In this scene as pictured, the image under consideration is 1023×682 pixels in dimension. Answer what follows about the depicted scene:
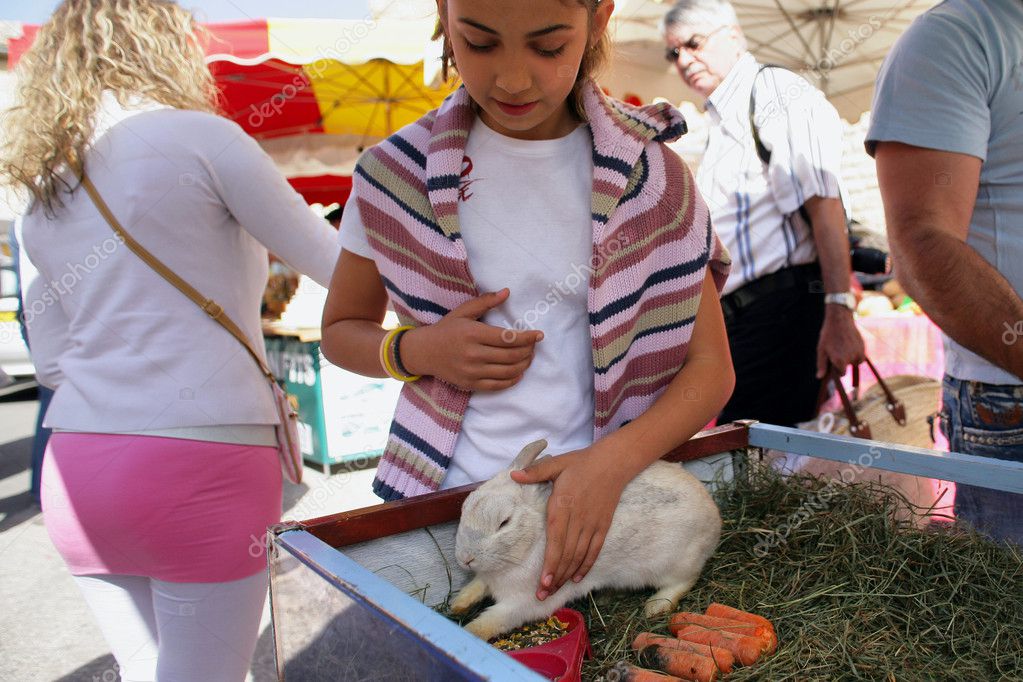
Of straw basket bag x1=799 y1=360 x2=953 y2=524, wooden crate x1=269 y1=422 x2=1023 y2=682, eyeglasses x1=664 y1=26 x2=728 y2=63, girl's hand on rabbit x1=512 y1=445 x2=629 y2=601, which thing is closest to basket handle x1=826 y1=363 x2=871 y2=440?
straw basket bag x1=799 y1=360 x2=953 y2=524

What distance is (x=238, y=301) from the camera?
1.77 metres

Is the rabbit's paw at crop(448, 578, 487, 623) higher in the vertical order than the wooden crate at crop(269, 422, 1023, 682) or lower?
lower

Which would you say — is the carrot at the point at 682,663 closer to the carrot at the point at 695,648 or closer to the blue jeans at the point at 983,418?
the carrot at the point at 695,648

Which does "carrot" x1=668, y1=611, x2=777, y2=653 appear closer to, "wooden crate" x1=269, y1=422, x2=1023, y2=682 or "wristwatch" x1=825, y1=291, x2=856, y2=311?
"wooden crate" x1=269, y1=422, x2=1023, y2=682

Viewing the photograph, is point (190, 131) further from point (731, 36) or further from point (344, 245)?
point (731, 36)

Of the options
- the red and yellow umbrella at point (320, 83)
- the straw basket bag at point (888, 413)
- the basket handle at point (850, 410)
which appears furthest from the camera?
the red and yellow umbrella at point (320, 83)

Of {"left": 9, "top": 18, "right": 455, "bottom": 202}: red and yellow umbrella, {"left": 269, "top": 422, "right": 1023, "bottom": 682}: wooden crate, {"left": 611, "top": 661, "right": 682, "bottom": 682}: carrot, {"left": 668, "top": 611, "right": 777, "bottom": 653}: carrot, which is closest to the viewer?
{"left": 269, "top": 422, "right": 1023, "bottom": 682}: wooden crate

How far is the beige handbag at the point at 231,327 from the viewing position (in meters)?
1.61

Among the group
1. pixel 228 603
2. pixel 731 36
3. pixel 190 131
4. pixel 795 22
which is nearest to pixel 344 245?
pixel 190 131

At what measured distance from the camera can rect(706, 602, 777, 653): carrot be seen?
1.08 metres

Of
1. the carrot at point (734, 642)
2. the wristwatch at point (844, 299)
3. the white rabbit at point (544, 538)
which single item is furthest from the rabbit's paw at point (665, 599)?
the wristwatch at point (844, 299)

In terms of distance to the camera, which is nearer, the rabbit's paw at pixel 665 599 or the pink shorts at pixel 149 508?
the rabbit's paw at pixel 665 599

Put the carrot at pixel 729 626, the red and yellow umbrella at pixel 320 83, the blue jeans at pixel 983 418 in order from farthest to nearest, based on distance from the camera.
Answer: the red and yellow umbrella at pixel 320 83 < the blue jeans at pixel 983 418 < the carrot at pixel 729 626

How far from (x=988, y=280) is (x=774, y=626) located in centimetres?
87
